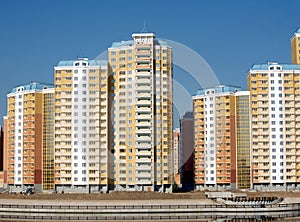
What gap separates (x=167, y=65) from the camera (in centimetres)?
9925

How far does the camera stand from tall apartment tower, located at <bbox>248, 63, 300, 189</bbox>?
103 m

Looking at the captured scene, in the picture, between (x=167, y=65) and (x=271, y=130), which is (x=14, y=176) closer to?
(x=167, y=65)

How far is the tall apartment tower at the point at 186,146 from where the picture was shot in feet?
435

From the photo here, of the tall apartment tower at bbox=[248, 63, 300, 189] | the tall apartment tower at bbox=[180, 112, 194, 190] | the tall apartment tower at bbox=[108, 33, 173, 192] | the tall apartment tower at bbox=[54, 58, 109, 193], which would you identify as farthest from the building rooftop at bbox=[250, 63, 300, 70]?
the tall apartment tower at bbox=[180, 112, 194, 190]

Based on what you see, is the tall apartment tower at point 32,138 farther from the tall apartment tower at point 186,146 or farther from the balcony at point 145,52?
the tall apartment tower at point 186,146

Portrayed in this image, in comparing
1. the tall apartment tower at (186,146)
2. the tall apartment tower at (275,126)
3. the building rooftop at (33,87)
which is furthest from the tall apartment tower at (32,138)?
the tall apartment tower at (186,146)

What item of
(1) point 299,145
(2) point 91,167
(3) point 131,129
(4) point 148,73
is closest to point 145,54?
(4) point 148,73

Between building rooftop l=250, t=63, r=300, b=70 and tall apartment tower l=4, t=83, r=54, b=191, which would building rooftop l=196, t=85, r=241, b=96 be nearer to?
building rooftop l=250, t=63, r=300, b=70

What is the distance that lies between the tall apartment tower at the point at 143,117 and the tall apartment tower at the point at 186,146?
110 ft

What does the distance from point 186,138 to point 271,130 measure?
4222 cm

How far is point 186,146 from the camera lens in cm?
14225

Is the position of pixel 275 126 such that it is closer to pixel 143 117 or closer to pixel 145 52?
pixel 143 117

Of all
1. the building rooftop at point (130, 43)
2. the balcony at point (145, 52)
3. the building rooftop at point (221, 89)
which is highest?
the building rooftop at point (130, 43)

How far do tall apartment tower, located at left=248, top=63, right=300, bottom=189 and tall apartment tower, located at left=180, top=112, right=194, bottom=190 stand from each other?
30.0 meters
